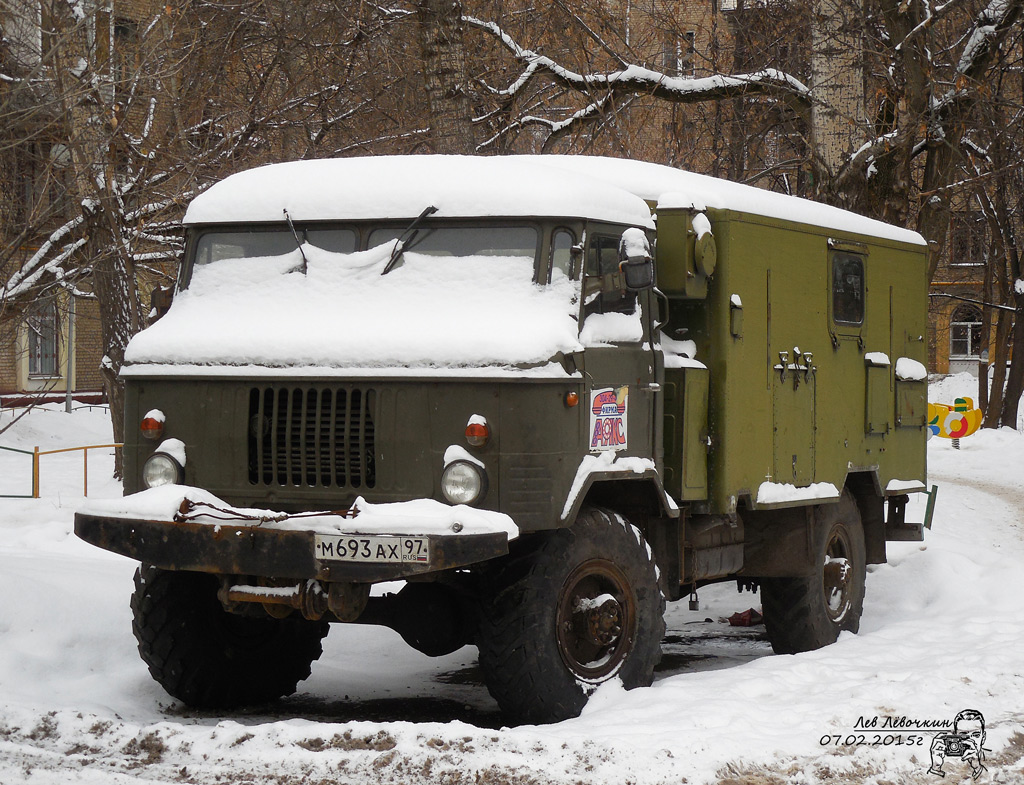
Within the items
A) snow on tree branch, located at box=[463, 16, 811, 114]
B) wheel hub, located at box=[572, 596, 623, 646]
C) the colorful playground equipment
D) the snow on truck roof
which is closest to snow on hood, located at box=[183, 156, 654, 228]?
the snow on truck roof

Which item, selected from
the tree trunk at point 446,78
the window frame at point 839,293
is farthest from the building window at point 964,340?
the window frame at point 839,293

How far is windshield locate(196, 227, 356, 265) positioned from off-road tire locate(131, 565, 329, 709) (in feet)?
5.52

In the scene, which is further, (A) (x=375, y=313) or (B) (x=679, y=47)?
(B) (x=679, y=47)

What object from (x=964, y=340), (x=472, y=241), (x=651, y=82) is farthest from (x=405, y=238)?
(x=964, y=340)

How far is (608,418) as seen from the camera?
719 cm

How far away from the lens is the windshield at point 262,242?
7.44m

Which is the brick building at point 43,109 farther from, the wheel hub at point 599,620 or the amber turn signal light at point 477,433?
the wheel hub at point 599,620

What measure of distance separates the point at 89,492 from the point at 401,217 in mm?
13426

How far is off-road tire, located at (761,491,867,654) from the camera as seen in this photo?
9.36 m

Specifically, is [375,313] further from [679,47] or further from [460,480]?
[679,47]

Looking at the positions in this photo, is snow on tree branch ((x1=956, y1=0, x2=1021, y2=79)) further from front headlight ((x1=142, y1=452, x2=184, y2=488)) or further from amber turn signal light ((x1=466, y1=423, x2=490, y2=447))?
front headlight ((x1=142, y1=452, x2=184, y2=488))

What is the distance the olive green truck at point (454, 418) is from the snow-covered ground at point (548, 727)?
20.0 inches

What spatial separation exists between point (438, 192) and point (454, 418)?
1.27 m

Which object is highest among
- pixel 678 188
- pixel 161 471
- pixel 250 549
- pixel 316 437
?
pixel 678 188
